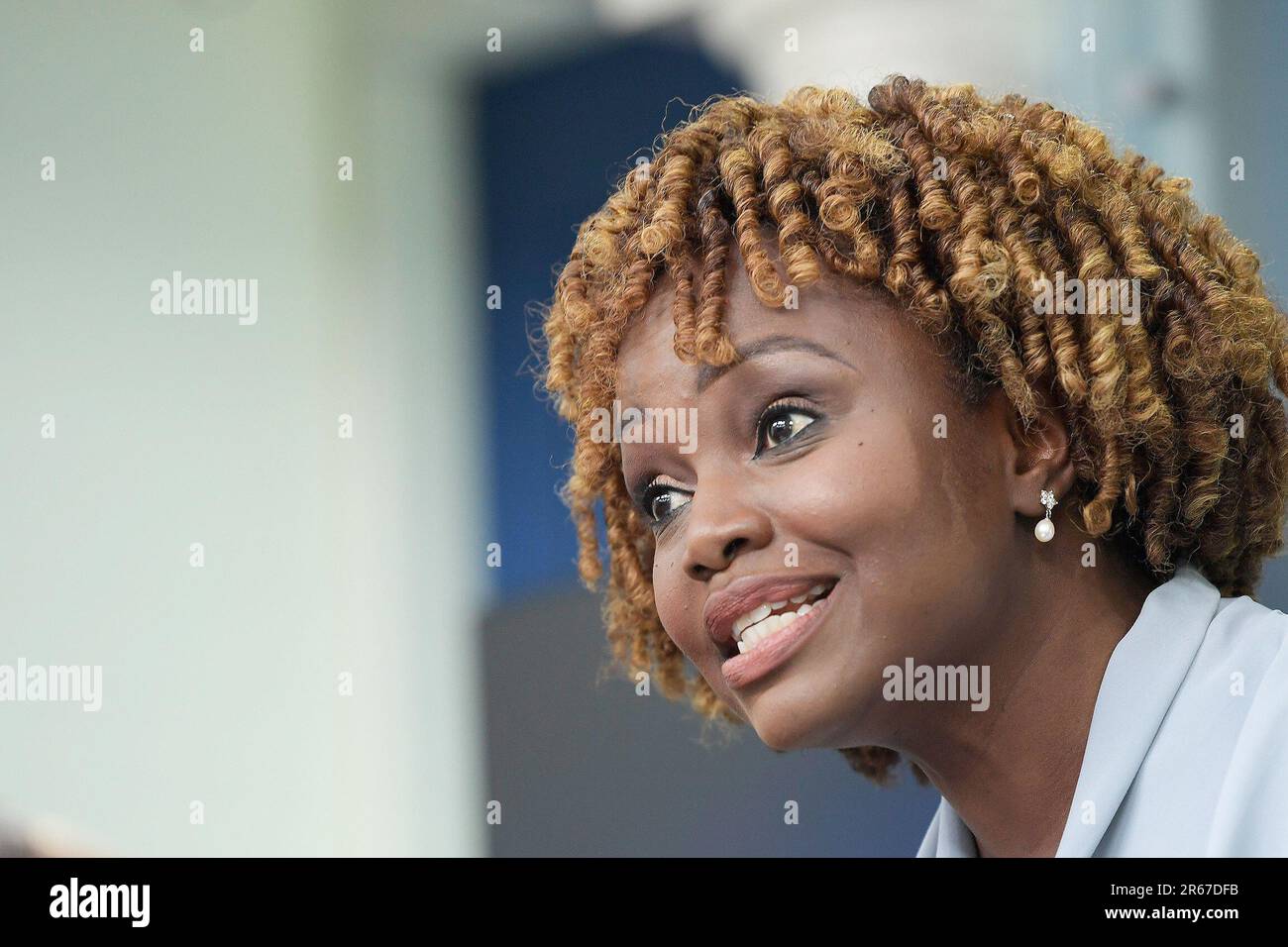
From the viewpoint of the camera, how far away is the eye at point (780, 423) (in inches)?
71.3

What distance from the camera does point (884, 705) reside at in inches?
72.5

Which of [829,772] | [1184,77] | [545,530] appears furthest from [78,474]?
[1184,77]

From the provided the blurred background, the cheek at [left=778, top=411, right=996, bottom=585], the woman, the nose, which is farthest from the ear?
the blurred background

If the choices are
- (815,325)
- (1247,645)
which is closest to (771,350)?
(815,325)

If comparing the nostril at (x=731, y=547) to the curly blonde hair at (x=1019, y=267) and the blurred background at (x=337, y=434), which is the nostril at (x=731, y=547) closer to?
the curly blonde hair at (x=1019, y=267)

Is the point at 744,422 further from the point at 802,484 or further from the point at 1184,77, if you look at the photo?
the point at 1184,77

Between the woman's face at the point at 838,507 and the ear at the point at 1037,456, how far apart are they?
12mm

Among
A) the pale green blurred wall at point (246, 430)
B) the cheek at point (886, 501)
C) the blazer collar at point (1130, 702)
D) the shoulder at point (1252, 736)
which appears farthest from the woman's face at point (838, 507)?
the pale green blurred wall at point (246, 430)

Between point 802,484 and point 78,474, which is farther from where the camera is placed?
point 78,474

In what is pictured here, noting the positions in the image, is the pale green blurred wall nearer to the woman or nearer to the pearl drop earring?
the woman

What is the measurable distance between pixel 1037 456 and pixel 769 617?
42 centimetres

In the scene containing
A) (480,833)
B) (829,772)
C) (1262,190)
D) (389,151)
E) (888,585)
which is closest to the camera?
(888,585)

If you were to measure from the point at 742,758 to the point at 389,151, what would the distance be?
1797 mm

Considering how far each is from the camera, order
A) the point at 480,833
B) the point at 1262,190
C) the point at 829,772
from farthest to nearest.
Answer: the point at 480,833 < the point at 829,772 < the point at 1262,190
